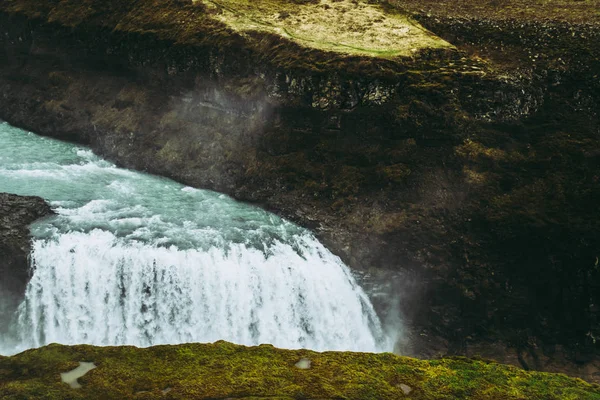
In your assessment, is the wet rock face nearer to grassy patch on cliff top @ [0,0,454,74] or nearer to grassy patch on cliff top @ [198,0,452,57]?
grassy patch on cliff top @ [0,0,454,74]

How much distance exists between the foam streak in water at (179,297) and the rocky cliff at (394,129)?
357 centimetres

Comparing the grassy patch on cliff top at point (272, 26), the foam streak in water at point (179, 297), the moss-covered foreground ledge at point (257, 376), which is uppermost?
the grassy patch on cliff top at point (272, 26)

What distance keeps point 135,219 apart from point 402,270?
1208 cm

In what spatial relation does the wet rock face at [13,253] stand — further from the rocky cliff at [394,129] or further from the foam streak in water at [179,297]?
the rocky cliff at [394,129]

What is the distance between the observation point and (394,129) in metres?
32.8

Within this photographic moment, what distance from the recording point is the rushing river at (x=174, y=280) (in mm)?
24891

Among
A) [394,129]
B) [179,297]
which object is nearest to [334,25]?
[394,129]

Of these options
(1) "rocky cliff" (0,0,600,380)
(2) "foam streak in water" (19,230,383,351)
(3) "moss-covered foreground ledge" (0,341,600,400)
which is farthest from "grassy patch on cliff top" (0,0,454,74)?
(3) "moss-covered foreground ledge" (0,341,600,400)

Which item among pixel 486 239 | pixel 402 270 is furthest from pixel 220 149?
pixel 486 239

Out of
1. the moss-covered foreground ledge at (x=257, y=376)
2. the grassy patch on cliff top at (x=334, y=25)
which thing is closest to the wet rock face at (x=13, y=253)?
the moss-covered foreground ledge at (x=257, y=376)

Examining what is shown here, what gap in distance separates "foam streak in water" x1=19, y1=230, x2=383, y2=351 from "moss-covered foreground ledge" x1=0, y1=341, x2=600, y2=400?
12.8 feet

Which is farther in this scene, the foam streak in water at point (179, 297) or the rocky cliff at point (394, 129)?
the rocky cliff at point (394, 129)

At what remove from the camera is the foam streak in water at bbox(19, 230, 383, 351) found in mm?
24828

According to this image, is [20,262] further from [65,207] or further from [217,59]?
[217,59]
